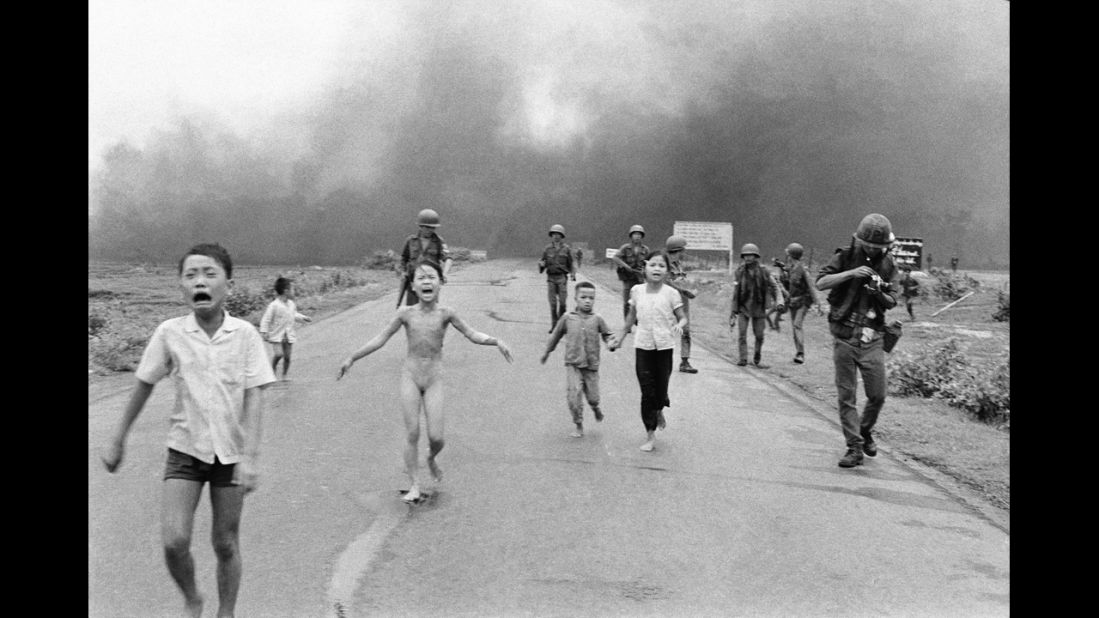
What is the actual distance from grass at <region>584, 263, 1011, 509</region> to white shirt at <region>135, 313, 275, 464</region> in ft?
16.9

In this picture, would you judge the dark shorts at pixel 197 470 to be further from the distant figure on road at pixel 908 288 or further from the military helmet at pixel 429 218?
the distant figure on road at pixel 908 288

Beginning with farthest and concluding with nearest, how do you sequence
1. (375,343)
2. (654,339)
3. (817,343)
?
(817,343) → (654,339) → (375,343)

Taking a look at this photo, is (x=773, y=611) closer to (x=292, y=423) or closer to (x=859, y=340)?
(x=859, y=340)

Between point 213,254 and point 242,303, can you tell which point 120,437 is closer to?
point 213,254

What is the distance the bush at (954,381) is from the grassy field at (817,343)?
0.24 metres

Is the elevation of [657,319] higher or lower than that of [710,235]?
lower

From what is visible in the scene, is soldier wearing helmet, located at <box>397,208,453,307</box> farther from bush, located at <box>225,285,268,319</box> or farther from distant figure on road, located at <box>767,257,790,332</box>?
bush, located at <box>225,285,268,319</box>

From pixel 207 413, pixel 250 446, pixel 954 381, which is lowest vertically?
pixel 954 381

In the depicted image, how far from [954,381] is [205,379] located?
10.2 m

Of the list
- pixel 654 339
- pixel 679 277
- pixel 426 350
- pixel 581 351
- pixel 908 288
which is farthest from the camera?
pixel 908 288

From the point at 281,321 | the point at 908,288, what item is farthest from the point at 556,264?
the point at 908,288

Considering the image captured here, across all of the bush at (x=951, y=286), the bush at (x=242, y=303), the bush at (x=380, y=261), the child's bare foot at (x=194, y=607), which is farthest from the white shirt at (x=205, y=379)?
the bush at (x=380, y=261)

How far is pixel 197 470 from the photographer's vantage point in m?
3.95

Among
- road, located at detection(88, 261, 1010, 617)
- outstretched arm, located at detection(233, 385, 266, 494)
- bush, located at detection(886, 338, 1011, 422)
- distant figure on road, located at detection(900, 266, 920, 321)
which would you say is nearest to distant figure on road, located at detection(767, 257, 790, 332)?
bush, located at detection(886, 338, 1011, 422)
